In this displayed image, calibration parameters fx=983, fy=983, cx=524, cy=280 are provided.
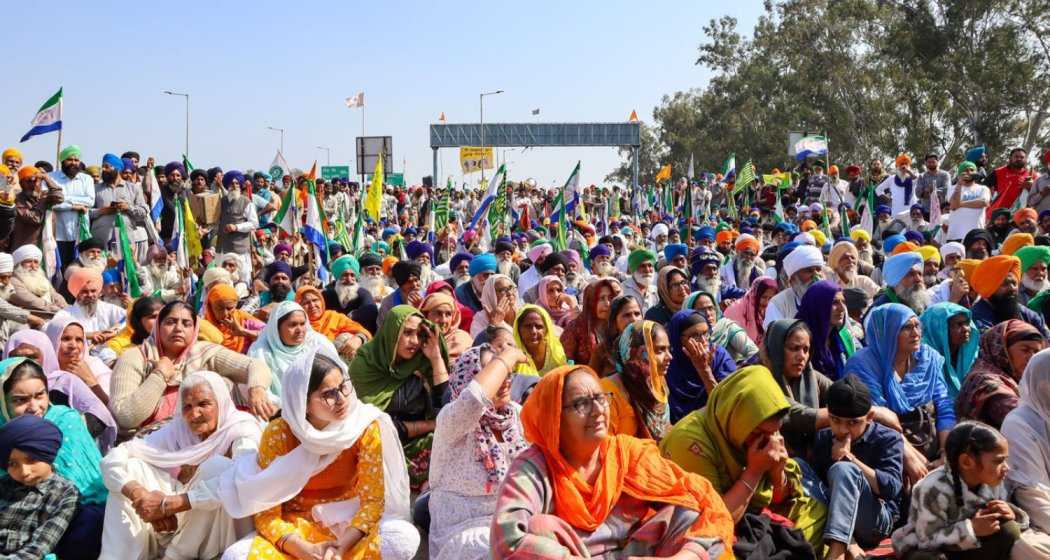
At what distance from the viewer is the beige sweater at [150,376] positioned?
15.4 ft

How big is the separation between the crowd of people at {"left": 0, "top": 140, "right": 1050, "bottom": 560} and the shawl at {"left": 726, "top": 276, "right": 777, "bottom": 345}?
25mm

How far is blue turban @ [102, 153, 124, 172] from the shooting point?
1044 centimetres

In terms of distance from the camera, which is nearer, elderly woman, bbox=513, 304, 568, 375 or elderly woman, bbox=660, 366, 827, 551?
elderly woman, bbox=660, 366, 827, 551

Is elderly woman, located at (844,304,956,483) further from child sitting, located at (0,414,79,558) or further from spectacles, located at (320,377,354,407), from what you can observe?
child sitting, located at (0,414,79,558)

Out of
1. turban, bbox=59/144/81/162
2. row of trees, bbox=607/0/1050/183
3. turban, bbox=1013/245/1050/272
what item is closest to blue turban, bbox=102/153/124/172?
turban, bbox=59/144/81/162

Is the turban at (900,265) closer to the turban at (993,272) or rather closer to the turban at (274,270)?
the turban at (993,272)

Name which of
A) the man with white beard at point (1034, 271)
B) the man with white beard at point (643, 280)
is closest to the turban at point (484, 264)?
the man with white beard at point (643, 280)

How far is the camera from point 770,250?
34.9 feet

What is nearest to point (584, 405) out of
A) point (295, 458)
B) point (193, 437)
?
point (295, 458)

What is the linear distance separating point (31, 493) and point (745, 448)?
8.72 feet

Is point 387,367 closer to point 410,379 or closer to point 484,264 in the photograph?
point 410,379

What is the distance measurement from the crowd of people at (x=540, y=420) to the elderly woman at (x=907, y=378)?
1cm

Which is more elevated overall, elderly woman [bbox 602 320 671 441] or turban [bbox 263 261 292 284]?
turban [bbox 263 261 292 284]

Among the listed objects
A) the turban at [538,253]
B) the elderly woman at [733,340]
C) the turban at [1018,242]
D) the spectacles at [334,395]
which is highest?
the turban at [1018,242]
